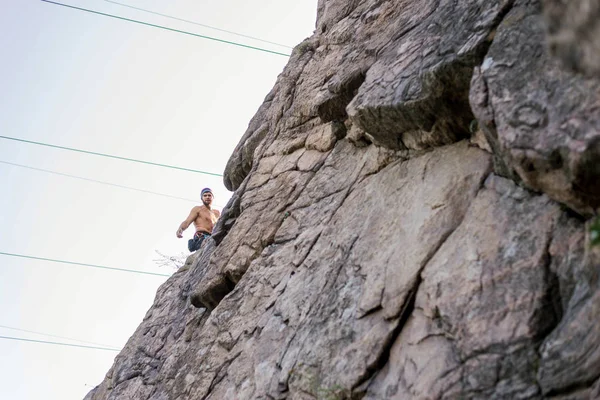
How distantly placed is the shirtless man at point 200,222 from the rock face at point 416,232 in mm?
3665

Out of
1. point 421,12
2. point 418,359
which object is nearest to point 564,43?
point 418,359

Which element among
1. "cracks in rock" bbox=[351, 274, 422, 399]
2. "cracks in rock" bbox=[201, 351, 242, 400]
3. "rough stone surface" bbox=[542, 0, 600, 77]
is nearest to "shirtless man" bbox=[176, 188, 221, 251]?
"cracks in rock" bbox=[201, 351, 242, 400]

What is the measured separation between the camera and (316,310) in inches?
280

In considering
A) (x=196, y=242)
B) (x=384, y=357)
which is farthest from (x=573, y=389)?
(x=196, y=242)

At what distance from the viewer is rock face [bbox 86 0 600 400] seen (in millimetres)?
4844

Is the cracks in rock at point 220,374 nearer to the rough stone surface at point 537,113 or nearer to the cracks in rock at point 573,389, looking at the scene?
the rough stone surface at point 537,113

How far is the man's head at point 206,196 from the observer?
49.1ft

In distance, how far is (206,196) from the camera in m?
15.1

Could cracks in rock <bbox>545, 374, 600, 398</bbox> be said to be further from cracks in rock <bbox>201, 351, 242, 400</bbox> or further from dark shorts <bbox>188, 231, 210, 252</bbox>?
dark shorts <bbox>188, 231, 210, 252</bbox>

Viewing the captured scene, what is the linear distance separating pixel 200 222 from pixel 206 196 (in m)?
0.76

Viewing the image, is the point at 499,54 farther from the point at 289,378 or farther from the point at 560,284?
the point at 289,378

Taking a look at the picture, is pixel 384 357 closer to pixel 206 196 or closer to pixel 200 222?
pixel 200 222

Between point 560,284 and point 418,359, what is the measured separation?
4.56 ft

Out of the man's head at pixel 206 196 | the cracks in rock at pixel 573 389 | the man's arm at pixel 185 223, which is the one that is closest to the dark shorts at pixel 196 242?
the man's arm at pixel 185 223
